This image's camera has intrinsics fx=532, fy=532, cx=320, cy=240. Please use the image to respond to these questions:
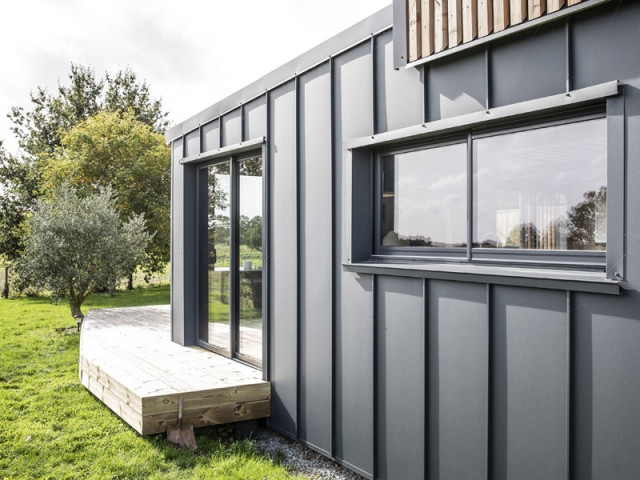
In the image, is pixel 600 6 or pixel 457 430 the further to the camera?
pixel 457 430

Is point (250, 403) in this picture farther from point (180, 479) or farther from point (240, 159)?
point (240, 159)

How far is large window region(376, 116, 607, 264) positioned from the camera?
2348 mm

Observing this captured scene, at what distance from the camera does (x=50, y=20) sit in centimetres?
1706

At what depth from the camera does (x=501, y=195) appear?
2701 mm

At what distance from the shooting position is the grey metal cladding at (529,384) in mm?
2340

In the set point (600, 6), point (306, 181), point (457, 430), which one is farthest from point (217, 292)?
point (600, 6)

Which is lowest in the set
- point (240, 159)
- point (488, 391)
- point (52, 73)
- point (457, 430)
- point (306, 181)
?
point (457, 430)

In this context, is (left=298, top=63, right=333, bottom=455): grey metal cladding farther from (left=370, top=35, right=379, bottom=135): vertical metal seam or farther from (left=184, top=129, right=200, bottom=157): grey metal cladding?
(left=184, top=129, right=200, bottom=157): grey metal cladding

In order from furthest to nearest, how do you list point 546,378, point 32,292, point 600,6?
point 32,292 → point 546,378 → point 600,6

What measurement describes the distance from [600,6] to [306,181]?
88.9 inches

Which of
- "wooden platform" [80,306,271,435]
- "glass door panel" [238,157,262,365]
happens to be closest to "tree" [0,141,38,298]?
"wooden platform" [80,306,271,435]

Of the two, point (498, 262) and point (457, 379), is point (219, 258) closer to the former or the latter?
point (457, 379)

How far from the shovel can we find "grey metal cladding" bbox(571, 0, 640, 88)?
10.9 feet

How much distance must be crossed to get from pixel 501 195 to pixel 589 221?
1.55ft
